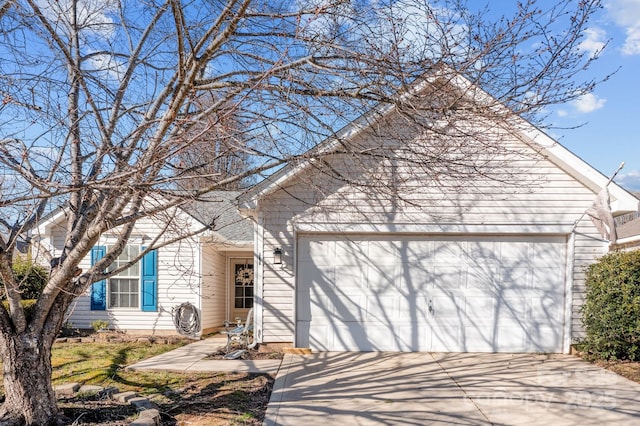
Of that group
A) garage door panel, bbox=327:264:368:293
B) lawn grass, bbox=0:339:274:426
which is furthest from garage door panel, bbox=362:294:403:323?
lawn grass, bbox=0:339:274:426

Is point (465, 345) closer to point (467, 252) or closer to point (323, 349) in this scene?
point (467, 252)

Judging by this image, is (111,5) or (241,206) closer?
(111,5)

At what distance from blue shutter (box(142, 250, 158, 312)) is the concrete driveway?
428cm

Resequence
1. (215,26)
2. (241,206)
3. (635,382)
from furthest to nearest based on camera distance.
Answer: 1. (241,206)
2. (635,382)
3. (215,26)

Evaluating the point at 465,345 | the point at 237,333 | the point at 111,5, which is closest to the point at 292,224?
the point at 237,333

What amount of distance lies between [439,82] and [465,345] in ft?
19.6

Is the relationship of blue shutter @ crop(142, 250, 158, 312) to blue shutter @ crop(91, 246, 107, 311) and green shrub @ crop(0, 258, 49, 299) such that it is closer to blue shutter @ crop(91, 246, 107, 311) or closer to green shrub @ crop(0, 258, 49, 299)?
blue shutter @ crop(91, 246, 107, 311)

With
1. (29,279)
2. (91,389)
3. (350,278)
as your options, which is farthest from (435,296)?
(29,279)

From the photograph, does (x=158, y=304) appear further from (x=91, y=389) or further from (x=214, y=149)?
(x=214, y=149)

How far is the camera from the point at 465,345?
29.3 feet

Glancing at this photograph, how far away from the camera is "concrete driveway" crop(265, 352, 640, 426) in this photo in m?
5.30

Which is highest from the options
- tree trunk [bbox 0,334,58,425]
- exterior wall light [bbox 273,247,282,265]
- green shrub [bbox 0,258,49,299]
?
exterior wall light [bbox 273,247,282,265]

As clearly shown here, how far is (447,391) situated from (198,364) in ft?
13.3

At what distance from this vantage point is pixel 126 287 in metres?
11.3
